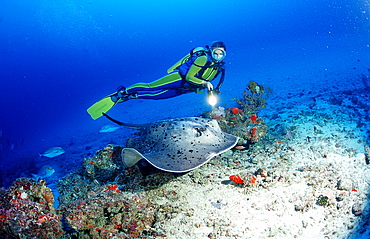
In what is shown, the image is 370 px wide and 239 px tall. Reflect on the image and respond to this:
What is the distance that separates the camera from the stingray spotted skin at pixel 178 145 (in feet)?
8.77

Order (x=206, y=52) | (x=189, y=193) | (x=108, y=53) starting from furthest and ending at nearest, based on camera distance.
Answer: (x=108, y=53) → (x=206, y=52) → (x=189, y=193)

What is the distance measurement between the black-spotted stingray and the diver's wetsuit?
3376mm

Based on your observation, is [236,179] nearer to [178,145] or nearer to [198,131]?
[198,131]

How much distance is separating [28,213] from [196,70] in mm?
5974

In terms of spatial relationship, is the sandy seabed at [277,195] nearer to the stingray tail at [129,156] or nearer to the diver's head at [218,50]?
the stingray tail at [129,156]

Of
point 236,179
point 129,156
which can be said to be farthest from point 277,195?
point 129,156

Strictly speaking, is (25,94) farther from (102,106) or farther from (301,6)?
(301,6)

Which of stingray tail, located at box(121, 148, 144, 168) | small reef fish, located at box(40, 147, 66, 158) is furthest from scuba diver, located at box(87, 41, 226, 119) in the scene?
stingray tail, located at box(121, 148, 144, 168)

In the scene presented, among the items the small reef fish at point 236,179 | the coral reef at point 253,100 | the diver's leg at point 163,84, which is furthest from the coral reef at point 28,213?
the coral reef at point 253,100

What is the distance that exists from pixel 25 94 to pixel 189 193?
108m

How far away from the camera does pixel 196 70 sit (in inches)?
274

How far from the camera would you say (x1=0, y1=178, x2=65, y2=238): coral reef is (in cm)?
212

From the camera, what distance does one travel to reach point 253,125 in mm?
5992

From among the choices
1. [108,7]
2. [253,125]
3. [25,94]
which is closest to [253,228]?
[253,125]
